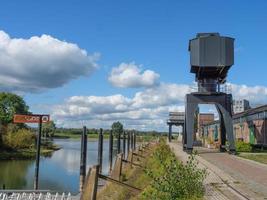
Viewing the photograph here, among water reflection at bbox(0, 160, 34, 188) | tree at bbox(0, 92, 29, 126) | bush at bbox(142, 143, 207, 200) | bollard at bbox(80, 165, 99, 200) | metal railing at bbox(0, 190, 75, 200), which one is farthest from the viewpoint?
tree at bbox(0, 92, 29, 126)

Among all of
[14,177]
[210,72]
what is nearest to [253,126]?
[210,72]

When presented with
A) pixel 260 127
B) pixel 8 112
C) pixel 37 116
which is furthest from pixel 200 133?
pixel 37 116

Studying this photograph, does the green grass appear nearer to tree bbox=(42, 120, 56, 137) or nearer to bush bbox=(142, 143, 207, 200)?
bush bbox=(142, 143, 207, 200)

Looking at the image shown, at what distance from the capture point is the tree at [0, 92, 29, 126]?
340 feet

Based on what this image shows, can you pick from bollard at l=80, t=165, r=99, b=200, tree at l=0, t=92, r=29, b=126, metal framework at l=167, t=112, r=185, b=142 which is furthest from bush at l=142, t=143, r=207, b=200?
tree at l=0, t=92, r=29, b=126

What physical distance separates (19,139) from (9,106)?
2059 centimetres

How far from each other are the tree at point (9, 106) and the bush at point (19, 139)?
10297 mm

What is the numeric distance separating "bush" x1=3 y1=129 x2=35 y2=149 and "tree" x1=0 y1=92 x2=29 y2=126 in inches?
405

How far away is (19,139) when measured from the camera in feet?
293

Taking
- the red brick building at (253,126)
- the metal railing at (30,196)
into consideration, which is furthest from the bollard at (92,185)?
the red brick building at (253,126)

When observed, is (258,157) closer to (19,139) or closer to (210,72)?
(210,72)

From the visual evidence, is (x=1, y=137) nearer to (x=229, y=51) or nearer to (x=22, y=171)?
(x=22, y=171)

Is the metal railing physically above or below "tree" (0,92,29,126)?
below

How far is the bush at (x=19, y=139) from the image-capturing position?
86938 millimetres
